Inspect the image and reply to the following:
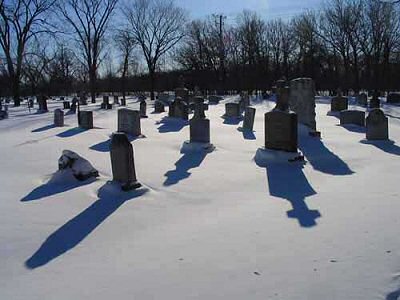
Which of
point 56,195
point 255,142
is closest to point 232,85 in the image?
point 255,142

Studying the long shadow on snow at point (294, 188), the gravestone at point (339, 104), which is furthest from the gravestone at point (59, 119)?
the gravestone at point (339, 104)

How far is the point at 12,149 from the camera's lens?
10734 millimetres

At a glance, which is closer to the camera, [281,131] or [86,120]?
[281,131]

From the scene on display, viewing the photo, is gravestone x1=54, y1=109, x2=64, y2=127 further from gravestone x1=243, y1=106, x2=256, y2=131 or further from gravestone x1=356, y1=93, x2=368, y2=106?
gravestone x1=356, y1=93, x2=368, y2=106

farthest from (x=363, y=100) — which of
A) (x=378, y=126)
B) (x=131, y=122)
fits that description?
(x=131, y=122)

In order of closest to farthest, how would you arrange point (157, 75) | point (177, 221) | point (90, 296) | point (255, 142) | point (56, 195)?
point (90, 296) → point (177, 221) → point (56, 195) → point (255, 142) → point (157, 75)

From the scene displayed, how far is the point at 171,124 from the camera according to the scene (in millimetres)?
16484

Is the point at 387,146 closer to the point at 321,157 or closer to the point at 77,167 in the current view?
the point at 321,157

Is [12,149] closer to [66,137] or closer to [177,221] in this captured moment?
[66,137]

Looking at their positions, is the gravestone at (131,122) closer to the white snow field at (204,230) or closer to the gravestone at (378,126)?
the white snow field at (204,230)

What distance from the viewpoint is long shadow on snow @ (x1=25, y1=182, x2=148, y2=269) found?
4.42 metres

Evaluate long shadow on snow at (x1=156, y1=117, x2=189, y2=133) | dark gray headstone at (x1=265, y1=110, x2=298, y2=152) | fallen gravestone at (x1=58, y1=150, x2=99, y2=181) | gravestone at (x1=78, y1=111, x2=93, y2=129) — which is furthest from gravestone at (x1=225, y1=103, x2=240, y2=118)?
fallen gravestone at (x1=58, y1=150, x2=99, y2=181)

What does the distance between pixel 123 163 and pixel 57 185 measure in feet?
3.99

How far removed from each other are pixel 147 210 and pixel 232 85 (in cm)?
4841
